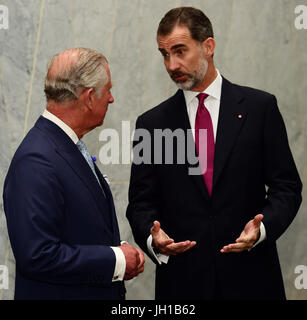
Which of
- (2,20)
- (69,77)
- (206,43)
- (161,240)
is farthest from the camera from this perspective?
(2,20)

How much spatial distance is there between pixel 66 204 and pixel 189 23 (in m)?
1.03

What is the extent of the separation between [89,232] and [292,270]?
192 cm

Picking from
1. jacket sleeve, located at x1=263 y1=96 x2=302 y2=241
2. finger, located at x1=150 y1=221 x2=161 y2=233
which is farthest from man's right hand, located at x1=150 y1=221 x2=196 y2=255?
jacket sleeve, located at x1=263 y1=96 x2=302 y2=241

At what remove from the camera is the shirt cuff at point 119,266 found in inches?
75.9

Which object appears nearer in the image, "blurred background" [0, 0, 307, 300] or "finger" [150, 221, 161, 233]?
"finger" [150, 221, 161, 233]

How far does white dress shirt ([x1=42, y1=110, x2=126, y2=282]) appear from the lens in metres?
1.93

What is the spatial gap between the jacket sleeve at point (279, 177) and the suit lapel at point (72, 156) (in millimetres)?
723

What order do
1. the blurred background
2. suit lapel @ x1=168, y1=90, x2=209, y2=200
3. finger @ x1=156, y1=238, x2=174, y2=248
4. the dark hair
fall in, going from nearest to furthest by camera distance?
finger @ x1=156, y1=238, x2=174, y2=248 → suit lapel @ x1=168, y1=90, x2=209, y2=200 → the dark hair → the blurred background

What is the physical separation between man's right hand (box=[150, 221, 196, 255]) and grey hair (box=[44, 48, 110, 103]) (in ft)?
1.99

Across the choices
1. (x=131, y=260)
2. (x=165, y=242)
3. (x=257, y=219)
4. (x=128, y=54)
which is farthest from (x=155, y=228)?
(x=128, y=54)

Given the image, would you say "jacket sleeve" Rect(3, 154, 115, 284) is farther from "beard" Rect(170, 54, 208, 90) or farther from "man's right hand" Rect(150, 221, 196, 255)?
"beard" Rect(170, 54, 208, 90)
